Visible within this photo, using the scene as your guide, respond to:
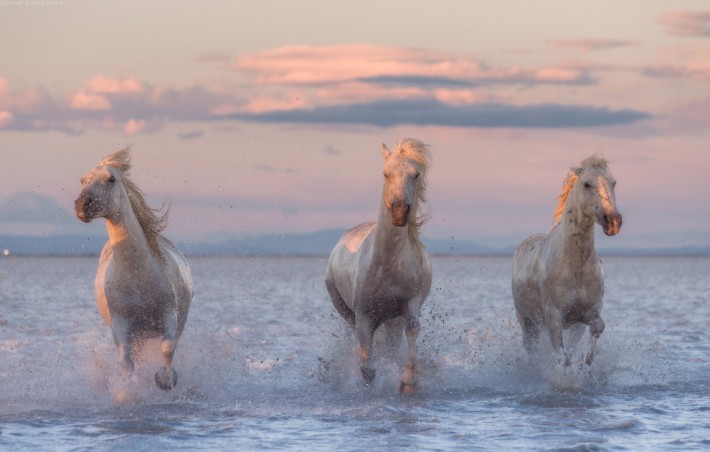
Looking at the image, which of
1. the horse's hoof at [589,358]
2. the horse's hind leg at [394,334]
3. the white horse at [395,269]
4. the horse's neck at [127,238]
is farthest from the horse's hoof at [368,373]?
the horse's neck at [127,238]

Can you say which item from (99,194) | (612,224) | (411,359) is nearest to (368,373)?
(411,359)

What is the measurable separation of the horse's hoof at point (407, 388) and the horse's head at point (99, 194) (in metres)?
3.54

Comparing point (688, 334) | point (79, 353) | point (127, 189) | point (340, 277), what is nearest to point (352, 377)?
point (340, 277)

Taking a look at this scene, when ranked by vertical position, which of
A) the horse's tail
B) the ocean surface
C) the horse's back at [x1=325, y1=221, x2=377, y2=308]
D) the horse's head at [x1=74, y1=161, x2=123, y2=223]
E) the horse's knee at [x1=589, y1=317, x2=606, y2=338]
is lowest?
the ocean surface

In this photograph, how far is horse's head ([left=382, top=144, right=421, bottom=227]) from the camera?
10969mm

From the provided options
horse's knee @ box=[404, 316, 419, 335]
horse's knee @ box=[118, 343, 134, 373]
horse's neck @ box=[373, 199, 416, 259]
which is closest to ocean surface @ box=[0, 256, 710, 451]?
horse's knee @ box=[118, 343, 134, 373]

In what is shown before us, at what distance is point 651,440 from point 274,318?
1801cm

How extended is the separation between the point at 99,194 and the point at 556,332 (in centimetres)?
511

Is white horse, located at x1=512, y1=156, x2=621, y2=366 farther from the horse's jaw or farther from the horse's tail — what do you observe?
the horse's tail

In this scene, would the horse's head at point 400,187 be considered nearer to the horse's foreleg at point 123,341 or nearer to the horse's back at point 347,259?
the horse's back at point 347,259

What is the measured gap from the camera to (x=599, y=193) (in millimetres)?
11750

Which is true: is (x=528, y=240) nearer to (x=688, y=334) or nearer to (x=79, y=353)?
(x=79, y=353)

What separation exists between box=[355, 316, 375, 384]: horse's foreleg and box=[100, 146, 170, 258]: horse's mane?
227cm

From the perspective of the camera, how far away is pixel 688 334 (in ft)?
72.0
